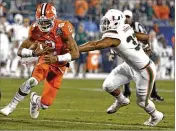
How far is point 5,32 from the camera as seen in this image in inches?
859

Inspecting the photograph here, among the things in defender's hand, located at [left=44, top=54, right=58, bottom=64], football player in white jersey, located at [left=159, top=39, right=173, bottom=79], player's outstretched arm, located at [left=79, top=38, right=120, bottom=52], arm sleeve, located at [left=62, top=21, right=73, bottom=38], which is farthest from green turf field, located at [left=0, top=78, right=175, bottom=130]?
football player in white jersey, located at [left=159, top=39, right=173, bottom=79]

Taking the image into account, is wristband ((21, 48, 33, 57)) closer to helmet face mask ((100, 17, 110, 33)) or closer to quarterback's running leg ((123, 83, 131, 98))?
helmet face mask ((100, 17, 110, 33))

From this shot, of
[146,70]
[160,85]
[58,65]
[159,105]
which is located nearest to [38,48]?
[58,65]

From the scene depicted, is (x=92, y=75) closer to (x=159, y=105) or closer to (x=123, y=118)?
(x=159, y=105)

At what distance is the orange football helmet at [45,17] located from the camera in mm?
9945

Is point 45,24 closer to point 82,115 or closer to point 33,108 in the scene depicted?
point 33,108

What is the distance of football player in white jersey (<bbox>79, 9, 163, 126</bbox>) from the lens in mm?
9539

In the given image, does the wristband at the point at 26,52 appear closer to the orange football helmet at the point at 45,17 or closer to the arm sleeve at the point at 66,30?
the orange football helmet at the point at 45,17

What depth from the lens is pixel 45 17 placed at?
9945 millimetres

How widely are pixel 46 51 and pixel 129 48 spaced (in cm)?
117

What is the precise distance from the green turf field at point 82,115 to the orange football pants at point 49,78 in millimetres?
317

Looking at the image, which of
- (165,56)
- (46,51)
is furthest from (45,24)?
(165,56)

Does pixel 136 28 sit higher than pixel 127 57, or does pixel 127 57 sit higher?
pixel 127 57

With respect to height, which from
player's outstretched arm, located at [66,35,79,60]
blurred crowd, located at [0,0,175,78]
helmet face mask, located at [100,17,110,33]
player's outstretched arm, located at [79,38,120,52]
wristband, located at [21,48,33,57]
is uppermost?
helmet face mask, located at [100,17,110,33]
